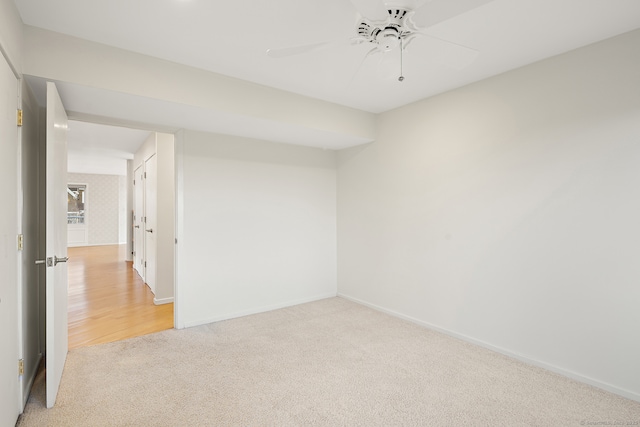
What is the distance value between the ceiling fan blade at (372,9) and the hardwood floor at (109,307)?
3354mm

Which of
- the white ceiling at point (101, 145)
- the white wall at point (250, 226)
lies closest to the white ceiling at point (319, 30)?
the white wall at point (250, 226)

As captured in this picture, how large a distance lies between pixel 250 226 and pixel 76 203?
8.79 meters

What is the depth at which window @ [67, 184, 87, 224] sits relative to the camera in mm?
9648

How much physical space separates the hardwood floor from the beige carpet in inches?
12.9

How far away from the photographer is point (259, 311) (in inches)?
152

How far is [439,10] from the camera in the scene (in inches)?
57.4

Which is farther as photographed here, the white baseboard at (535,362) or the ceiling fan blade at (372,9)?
the white baseboard at (535,362)

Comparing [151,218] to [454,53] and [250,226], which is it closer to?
[250,226]

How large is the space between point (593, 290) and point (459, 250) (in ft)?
3.38

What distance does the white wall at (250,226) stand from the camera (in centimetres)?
343

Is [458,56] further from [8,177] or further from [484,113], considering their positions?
[8,177]

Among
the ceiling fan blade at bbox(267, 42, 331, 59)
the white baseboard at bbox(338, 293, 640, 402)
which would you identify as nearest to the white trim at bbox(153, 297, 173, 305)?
the white baseboard at bbox(338, 293, 640, 402)

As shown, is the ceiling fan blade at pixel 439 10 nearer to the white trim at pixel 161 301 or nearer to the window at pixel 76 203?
the white trim at pixel 161 301

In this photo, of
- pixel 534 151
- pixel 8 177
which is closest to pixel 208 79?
pixel 8 177
